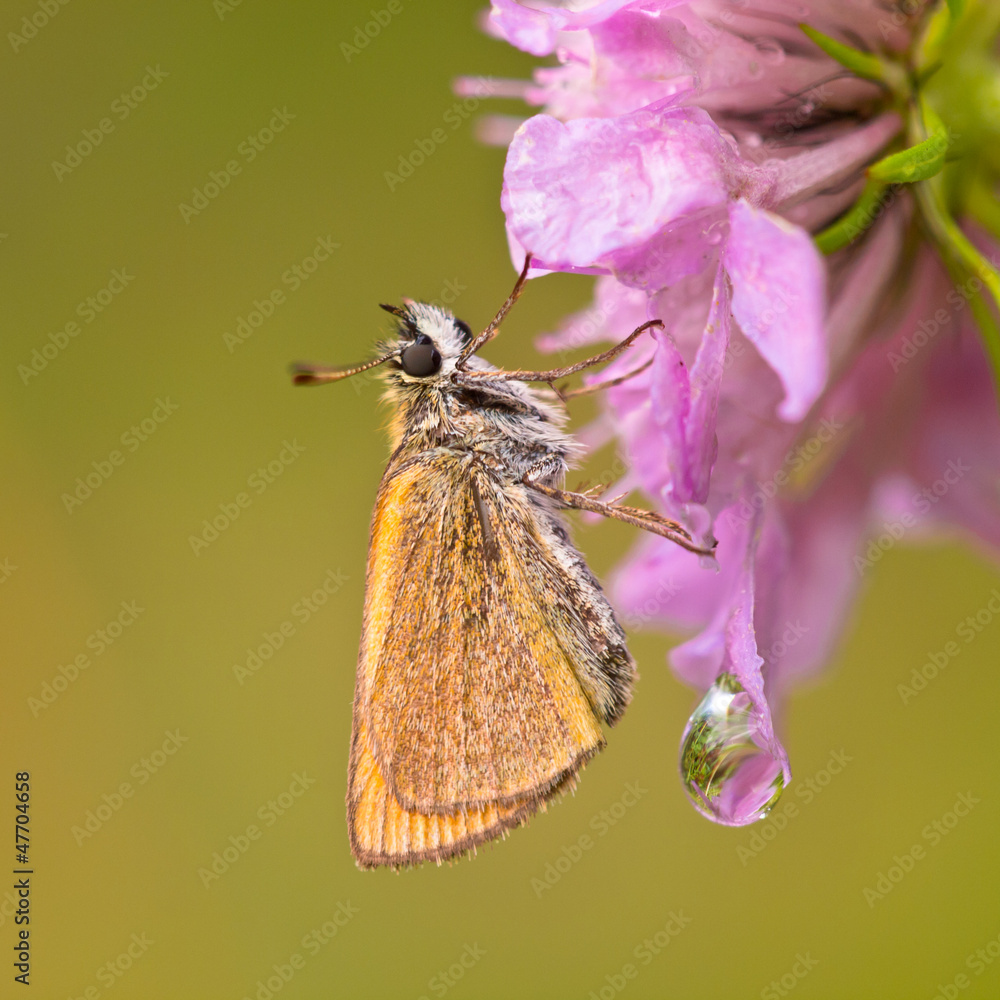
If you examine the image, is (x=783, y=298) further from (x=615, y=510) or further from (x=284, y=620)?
(x=284, y=620)

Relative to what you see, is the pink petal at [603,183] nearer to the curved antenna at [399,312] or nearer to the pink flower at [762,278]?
the pink flower at [762,278]

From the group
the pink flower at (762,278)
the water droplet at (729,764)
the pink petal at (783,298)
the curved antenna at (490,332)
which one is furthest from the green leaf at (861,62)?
the water droplet at (729,764)

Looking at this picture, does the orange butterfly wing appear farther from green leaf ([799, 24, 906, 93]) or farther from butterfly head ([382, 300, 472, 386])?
green leaf ([799, 24, 906, 93])

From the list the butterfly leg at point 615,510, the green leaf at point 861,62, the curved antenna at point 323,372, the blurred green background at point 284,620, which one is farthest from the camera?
the blurred green background at point 284,620

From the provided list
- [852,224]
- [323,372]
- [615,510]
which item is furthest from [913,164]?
[323,372]

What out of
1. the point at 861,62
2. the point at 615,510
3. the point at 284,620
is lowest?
the point at 284,620
